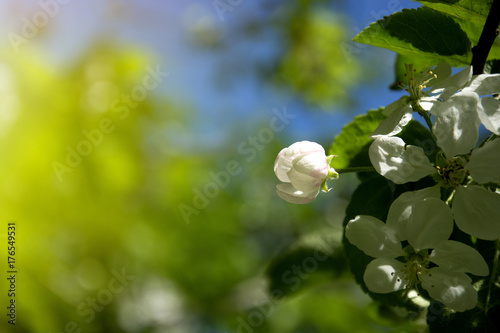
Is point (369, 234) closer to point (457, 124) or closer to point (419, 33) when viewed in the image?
point (457, 124)

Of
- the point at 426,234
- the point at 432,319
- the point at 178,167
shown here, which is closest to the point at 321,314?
the point at 178,167

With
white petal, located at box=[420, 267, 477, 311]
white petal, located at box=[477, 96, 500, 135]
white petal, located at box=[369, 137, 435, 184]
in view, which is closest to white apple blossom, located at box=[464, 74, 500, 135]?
white petal, located at box=[477, 96, 500, 135]

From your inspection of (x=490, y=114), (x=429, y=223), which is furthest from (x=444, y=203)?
(x=490, y=114)

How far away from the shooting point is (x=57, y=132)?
1.80 metres

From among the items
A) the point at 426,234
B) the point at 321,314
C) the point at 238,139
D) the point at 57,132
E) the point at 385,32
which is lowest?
the point at 321,314

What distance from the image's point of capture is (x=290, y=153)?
0.83m

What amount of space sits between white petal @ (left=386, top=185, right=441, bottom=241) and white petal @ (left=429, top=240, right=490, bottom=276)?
60 millimetres

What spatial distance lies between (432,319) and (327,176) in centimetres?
28

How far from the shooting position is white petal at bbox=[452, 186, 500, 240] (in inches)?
26.9

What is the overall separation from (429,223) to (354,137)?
27 centimetres

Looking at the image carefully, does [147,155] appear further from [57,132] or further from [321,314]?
[321,314]

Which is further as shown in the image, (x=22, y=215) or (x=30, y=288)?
(x=22, y=215)

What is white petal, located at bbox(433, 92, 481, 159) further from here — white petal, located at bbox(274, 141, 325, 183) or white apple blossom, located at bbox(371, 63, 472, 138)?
white petal, located at bbox(274, 141, 325, 183)

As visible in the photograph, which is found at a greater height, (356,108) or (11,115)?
(11,115)
